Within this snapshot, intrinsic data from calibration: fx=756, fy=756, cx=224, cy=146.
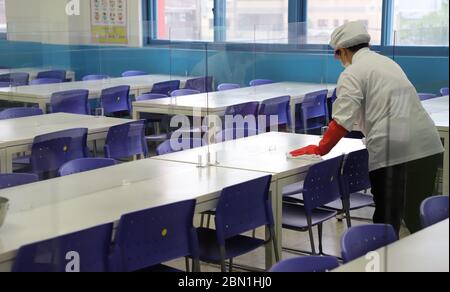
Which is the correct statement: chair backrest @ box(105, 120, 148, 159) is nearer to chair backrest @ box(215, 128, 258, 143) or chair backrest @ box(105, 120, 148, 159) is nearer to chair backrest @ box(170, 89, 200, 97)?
chair backrest @ box(215, 128, 258, 143)

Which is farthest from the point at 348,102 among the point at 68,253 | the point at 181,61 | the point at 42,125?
the point at 181,61

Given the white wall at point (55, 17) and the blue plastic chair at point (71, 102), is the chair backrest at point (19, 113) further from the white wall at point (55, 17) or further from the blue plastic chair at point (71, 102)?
the white wall at point (55, 17)

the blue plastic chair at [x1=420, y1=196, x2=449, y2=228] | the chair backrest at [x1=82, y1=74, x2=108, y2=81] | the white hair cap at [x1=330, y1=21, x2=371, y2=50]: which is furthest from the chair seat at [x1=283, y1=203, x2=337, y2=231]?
the chair backrest at [x1=82, y1=74, x2=108, y2=81]

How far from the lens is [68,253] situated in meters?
2.96

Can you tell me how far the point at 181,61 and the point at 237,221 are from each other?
498 centimetres

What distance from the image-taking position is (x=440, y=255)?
2.57 metres

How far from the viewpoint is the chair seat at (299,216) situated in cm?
437

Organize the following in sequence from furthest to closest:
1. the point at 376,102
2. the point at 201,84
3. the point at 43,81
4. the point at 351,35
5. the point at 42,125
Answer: the point at 43,81 < the point at 201,84 < the point at 42,125 < the point at 351,35 < the point at 376,102

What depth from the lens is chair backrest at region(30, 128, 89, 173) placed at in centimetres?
521

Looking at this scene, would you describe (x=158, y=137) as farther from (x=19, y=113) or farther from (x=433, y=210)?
(x=433, y=210)

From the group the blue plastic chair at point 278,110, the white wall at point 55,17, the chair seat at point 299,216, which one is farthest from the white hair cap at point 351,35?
the white wall at point 55,17

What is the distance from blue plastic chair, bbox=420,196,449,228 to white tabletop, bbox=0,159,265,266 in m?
1.11

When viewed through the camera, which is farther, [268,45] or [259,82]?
[268,45]

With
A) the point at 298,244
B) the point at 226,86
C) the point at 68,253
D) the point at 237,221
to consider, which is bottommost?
the point at 298,244
